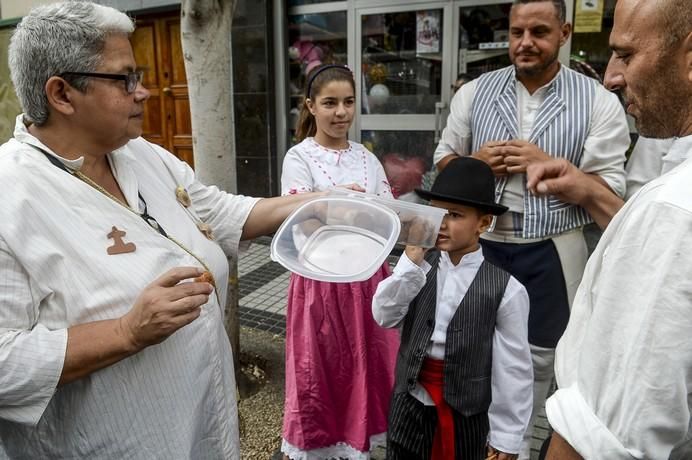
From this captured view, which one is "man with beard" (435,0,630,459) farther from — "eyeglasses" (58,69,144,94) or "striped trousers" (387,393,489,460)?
"eyeglasses" (58,69,144,94)

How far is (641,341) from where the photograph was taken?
81 centimetres

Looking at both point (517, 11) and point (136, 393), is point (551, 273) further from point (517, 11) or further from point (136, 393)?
point (136, 393)

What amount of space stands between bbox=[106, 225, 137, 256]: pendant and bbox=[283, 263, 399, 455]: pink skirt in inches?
45.0

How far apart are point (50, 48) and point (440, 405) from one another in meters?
1.65

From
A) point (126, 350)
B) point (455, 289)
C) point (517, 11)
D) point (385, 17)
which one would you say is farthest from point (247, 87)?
point (126, 350)

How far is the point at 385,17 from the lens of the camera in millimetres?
5609

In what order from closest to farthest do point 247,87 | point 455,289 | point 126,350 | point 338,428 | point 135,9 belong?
1. point 126,350
2. point 455,289
3. point 338,428
4. point 247,87
5. point 135,9

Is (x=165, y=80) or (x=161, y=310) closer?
(x=161, y=310)

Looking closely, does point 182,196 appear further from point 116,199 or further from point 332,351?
point 332,351

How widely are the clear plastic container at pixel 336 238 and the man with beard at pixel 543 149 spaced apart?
2.28 feet

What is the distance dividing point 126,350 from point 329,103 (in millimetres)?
1675

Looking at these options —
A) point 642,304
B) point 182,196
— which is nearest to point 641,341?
point 642,304

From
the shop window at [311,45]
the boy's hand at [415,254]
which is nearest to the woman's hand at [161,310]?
the boy's hand at [415,254]

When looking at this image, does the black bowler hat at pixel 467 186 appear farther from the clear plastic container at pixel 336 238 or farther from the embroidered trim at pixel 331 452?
the embroidered trim at pixel 331 452
